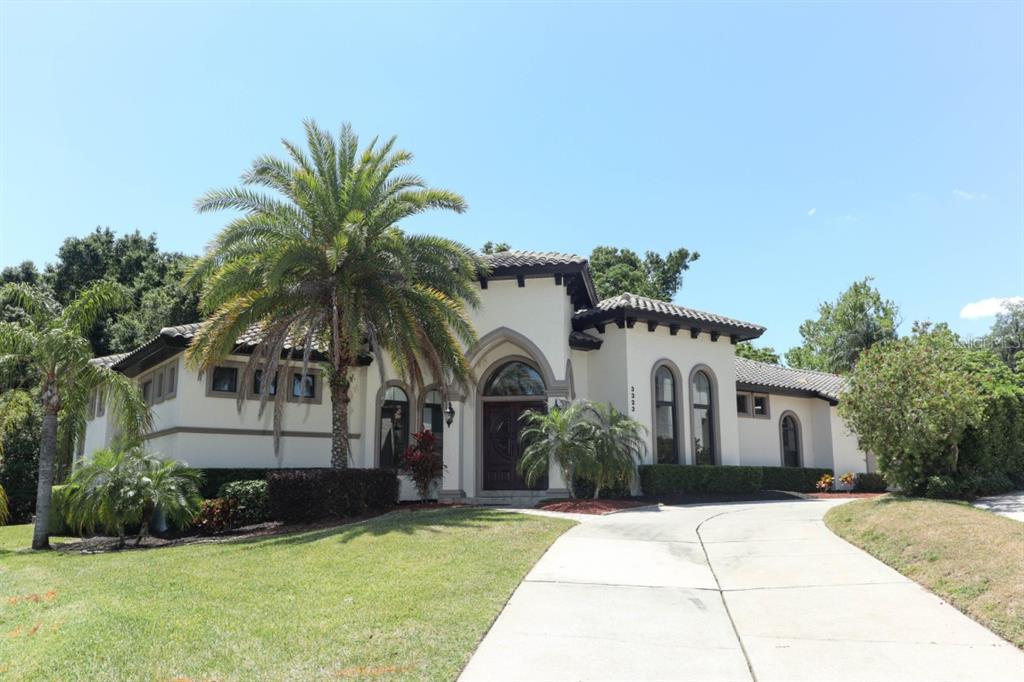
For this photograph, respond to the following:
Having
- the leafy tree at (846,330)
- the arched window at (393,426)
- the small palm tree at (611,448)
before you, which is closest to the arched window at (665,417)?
the small palm tree at (611,448)

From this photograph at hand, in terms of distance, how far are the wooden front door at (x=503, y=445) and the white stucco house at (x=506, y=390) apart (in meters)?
0.03

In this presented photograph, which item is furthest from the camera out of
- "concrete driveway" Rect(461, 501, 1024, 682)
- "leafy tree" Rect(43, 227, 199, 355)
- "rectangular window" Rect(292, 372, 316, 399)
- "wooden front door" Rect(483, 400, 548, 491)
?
"leafy tree" Rect(43, 227, 199, 355)

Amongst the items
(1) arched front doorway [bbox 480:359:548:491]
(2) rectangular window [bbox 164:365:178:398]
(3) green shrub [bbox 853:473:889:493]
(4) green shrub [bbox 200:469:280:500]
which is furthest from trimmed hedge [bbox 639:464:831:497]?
(2) rectangular window [bbox 164:365:178:398]

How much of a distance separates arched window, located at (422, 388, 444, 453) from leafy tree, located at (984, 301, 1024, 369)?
3646 centimetres

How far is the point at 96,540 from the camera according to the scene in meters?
15.7

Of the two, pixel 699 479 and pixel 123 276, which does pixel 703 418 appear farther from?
pixel 123 276

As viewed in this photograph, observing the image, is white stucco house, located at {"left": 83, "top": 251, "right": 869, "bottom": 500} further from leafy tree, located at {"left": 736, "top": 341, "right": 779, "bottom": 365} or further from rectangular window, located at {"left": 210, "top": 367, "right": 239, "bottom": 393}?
leafy tree, located at {"left": 736, "top": 341, "right": 779, "bottom": 365}

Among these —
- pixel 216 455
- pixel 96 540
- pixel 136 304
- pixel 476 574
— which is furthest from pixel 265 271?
pixel 136 304

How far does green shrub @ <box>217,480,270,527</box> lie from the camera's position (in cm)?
1612

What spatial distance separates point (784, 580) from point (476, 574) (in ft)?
11.7

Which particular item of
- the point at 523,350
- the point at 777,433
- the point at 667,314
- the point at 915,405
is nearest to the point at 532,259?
the point at 523,350

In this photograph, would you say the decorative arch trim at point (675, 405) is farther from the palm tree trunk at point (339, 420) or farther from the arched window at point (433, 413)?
the palm tree trunk at point (339, 420)

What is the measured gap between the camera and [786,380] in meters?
25.9

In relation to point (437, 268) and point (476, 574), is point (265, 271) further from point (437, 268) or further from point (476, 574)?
point (476, 574)
